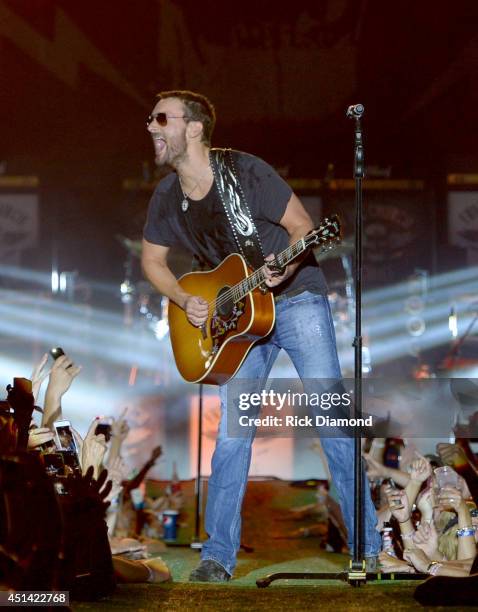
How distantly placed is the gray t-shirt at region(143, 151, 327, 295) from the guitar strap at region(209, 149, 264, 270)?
0.03m

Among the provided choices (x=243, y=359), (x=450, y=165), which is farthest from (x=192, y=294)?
(x=450, y=165)

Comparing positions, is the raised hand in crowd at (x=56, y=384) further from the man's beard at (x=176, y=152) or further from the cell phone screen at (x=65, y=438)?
the man's beard at (x=176, y=152)

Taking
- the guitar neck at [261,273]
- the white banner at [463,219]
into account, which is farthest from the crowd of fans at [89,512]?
the white banner at [463,219]

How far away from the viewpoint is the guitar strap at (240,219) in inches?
148

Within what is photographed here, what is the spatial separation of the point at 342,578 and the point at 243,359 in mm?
984

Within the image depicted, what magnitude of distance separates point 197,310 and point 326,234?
2.66 ft

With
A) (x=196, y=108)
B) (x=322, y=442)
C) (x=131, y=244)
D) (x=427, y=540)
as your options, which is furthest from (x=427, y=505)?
(x=131, y=244)

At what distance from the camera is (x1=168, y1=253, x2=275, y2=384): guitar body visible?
359cm

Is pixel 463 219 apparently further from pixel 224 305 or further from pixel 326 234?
pixel 326 234

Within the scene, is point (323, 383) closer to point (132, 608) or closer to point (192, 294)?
point (192, 294)

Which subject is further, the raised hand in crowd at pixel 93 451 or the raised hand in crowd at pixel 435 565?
the raised hand in crowd at pixel 435 565

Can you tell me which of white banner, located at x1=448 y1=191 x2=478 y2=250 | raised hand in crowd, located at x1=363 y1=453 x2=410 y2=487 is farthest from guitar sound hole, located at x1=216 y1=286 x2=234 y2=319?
white banner, located at x1=448 y1=191 x2=478 y2=250

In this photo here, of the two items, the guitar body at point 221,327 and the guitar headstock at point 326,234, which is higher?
the guitar headstock at point 326,234

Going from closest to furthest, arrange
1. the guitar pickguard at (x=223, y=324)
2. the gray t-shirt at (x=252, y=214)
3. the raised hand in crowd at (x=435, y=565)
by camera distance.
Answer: the raised hand in crowd at (x=435, y=565), the guitar pickguard at (x=223, y=324), the gray t-shirt at (x=252, y=214)
